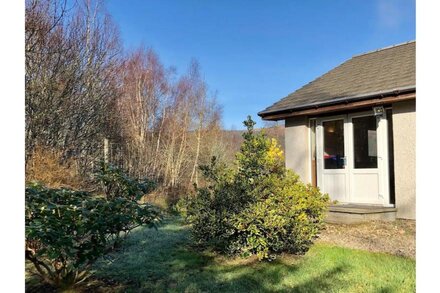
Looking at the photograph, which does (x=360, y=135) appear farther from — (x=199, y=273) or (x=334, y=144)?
(x=199, y=273)

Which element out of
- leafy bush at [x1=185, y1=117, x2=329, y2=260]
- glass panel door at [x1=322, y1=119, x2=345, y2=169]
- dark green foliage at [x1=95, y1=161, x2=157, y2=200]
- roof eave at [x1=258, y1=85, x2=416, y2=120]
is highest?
roof eave at [x1=258, y1=85, x2=416, y2=120]

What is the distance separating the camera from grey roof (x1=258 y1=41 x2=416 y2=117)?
26.5 feet

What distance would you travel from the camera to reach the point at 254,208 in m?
5.15

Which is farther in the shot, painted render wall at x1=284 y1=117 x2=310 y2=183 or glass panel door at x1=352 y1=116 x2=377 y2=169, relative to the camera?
painted render wall at x1=284 y1=117 x2=310 y2=183

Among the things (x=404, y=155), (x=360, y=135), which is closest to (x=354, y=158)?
(x=360, y=135)

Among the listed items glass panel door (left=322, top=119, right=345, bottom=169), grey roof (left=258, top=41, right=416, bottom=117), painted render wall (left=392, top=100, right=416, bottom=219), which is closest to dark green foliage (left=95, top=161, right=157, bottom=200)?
grey roof (left=258, top=41, right=416, bottom=117)

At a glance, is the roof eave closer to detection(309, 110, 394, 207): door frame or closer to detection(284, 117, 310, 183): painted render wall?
detection(284, 117, 310, 183): painted render wall

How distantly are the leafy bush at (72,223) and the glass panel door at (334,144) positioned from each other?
21.6 feet

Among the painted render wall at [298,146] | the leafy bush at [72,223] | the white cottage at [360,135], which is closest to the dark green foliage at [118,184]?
the leafy bush at [72,223]

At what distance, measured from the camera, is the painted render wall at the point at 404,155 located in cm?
758

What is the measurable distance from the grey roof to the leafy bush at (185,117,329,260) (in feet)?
11.5

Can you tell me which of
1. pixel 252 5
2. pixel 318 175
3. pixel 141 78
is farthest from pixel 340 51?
pixel 141 78

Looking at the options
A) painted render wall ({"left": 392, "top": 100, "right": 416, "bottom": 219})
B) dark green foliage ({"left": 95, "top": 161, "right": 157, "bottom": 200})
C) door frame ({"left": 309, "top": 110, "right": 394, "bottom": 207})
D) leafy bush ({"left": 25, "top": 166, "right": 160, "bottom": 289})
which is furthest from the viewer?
door frame ({"left": 309, "top": 110, "right": 394, "bottom": 207})
